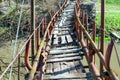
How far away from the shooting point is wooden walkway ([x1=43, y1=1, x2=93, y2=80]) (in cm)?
802

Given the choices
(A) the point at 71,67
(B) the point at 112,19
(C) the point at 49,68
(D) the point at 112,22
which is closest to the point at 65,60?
(A) the point at 71,67

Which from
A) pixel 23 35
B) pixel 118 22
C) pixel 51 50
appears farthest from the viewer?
pixel 118 22

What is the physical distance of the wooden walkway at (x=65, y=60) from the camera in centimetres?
802

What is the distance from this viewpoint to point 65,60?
931cm

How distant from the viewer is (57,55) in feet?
32.8

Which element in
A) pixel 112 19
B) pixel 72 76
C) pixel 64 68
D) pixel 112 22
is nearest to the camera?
pixel 72 76

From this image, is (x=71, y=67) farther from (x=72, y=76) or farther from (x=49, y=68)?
(x=72, y=76)

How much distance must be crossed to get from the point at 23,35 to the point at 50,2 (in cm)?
664

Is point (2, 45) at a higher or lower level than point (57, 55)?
lower

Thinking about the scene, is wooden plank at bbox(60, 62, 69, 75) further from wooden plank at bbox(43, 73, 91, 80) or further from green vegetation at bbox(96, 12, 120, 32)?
green vegetation at bbox(96, 12, 120, 32)

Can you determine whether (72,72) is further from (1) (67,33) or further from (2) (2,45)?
(2) (2,45)

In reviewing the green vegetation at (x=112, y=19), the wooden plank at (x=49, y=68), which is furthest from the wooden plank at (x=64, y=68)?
the green vegetation at (x=112, y=19)

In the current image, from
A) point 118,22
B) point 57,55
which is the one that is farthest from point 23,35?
point 57,55

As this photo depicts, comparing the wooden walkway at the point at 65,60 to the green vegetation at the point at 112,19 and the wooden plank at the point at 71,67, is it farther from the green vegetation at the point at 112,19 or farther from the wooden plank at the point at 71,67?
the green vegetation at the point at 112,19
